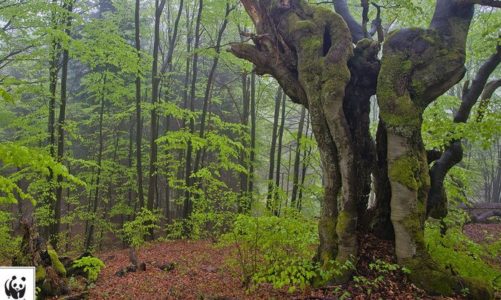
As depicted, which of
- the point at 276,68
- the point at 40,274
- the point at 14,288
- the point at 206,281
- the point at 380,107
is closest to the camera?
the point at 14,288

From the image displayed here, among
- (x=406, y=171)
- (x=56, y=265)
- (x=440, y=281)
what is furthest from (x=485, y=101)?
(x=56, y=265)

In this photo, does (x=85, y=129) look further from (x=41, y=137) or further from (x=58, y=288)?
(x=58, y=288)

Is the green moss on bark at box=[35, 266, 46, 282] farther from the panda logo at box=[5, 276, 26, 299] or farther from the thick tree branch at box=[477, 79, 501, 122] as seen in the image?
the thick tree branch at box=[477, 79, 501, 122]

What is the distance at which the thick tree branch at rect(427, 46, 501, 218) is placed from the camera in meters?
7.00

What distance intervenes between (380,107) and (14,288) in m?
6.73

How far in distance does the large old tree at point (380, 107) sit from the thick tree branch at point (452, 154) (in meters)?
0.02

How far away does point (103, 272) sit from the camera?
32.2ft

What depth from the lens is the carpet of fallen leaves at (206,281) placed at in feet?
17.9

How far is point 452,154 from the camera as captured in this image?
283 inches

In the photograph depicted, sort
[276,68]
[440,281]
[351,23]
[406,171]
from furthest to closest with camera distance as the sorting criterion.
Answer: [351,23] < [276,68] < [406,171] < [440,281]

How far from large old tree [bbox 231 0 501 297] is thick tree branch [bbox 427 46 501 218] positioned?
21mm

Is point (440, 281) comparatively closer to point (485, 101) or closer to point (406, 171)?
point (406, 171)

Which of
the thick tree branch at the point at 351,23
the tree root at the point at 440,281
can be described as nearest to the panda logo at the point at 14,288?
the tree root at the point at 440,281

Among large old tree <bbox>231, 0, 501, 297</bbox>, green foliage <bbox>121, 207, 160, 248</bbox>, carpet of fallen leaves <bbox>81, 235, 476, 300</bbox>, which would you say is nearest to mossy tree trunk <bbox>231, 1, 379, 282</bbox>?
large old tree <bbox>231, 0, 501, 297</bbox>
